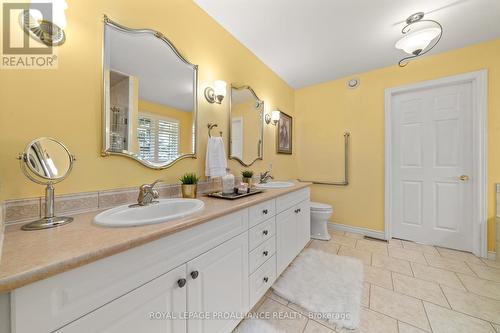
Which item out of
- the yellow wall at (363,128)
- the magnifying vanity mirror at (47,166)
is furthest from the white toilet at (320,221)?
the magnifying vanity mirror at (47,166)

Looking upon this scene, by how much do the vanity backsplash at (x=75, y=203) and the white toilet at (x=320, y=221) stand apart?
202cm

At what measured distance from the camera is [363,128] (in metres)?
2.76

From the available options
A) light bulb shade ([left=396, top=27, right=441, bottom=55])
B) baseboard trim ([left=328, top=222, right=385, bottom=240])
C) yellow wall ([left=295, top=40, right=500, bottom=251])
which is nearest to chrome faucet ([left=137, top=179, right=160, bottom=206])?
light bulb shade ([left=396, top=27, right=441, bottom=55])

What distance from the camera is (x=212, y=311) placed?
98 centimetres

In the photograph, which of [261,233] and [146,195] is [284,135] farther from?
[146,195]

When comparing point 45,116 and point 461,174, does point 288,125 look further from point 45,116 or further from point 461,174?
point 45,116

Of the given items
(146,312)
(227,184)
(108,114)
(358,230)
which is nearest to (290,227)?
(227,184)

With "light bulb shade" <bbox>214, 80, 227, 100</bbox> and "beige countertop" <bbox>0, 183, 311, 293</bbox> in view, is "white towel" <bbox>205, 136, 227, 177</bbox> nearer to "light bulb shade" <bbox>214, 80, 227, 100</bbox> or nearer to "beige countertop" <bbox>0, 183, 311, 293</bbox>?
"light bulb shade" <bbox>214, 80, 227, 100</bbox>

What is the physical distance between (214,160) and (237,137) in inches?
19.8

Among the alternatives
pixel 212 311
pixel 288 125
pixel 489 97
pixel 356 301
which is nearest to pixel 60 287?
pixel 212 311

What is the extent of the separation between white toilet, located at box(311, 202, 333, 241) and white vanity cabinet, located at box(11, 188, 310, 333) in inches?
51.4

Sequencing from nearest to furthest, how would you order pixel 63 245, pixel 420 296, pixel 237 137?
1. pixel 63 245
2. pixel 420 296
3. pixel 237 137

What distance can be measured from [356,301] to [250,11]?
2.61 meters

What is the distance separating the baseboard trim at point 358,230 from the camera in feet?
8.65
